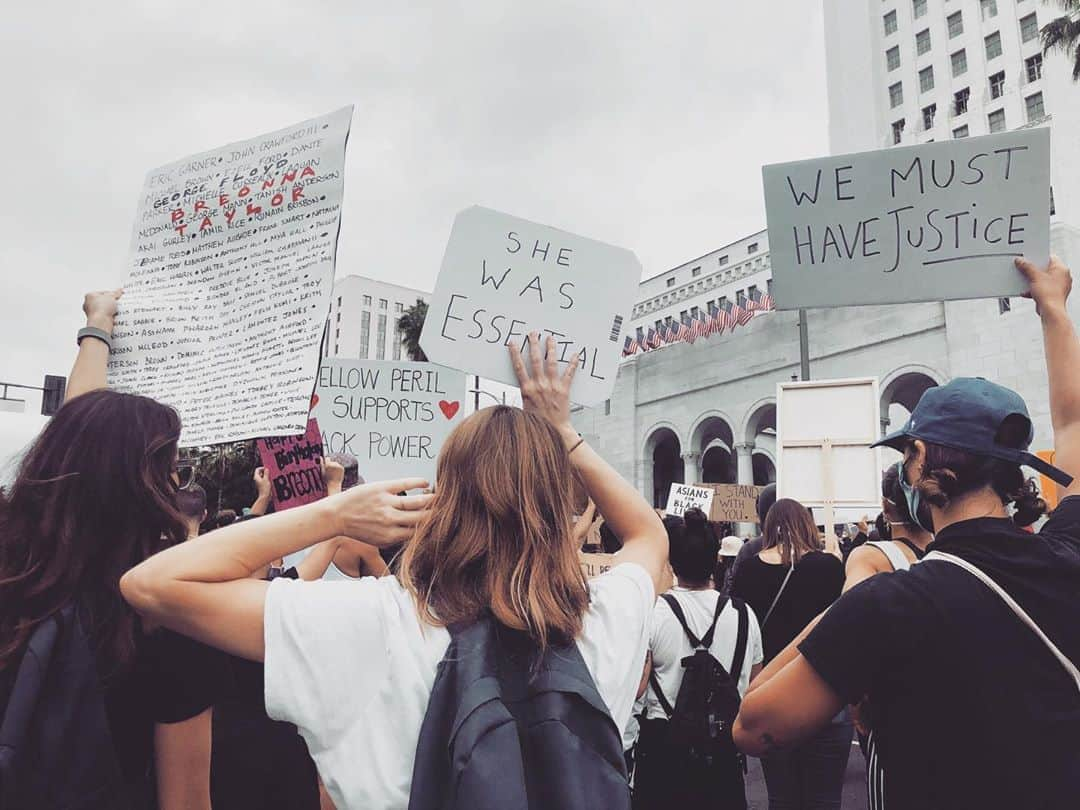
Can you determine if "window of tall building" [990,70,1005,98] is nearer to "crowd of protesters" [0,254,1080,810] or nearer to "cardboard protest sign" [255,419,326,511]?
"cardboard protest sign" [255,419,326,511]

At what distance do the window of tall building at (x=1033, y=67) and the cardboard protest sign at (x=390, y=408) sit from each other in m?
53.9

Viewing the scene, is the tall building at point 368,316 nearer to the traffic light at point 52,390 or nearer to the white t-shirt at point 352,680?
the traffic light at point 52,390

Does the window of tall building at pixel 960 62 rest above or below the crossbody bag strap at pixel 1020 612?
above

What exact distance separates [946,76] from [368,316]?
211 feet

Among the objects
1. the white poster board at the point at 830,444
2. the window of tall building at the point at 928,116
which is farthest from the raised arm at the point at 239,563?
the window of tall building at the point at 928,116

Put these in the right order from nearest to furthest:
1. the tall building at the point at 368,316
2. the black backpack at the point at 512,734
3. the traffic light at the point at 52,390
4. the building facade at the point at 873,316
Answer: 1. the black backpack at the point at 512,734
2. the traffic light at the point at 52,390
3. the building facade at the point at 873,316
4. the tall building at the point at 368,316

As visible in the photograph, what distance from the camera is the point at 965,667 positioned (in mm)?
1631

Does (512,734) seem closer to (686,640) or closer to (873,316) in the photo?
(686,640)

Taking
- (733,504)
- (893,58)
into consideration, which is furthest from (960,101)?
(733,504)

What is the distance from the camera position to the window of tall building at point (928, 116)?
172 feet

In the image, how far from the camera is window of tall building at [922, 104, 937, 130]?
5229cm

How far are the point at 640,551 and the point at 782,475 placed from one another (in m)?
7.37

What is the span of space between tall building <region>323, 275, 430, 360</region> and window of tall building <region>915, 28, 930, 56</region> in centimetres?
5258

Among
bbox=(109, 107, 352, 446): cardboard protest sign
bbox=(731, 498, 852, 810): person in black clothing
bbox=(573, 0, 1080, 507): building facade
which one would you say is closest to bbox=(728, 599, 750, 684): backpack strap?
bbox=(731, 498, 852, 810): person in black clothing
